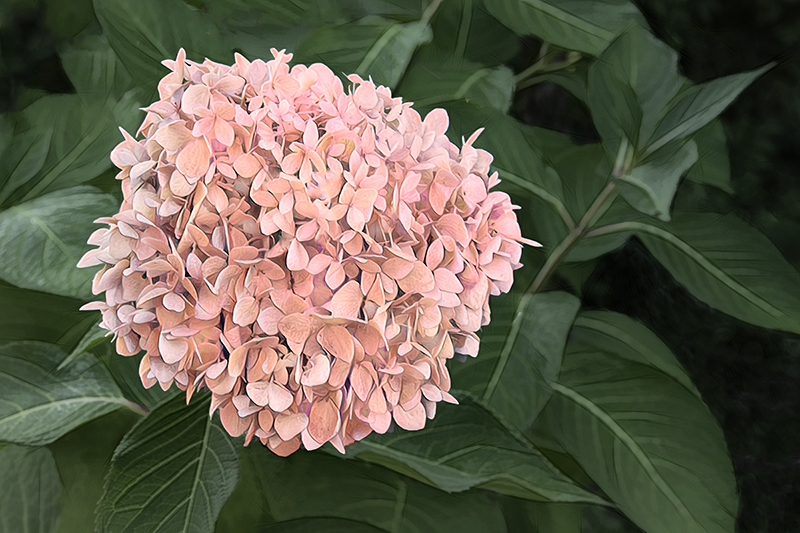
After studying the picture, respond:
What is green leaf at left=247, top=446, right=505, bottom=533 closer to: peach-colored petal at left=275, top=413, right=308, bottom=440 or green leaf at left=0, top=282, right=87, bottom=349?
peach-colored petal at left=275, top=413, right=308, bottom=440

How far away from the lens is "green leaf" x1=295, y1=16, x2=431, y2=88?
0.45 metres

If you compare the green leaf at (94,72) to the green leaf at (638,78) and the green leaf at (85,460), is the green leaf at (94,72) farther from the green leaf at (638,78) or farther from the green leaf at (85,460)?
the green leaf at (638,78)

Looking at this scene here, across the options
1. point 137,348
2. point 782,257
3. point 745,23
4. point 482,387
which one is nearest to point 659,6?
point 745,23

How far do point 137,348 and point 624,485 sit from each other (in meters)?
0.34

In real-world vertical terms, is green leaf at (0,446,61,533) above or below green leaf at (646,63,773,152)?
below

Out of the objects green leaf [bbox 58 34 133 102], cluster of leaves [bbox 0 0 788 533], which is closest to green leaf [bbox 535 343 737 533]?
cluster of leaves [bbox 0 0 788 533]

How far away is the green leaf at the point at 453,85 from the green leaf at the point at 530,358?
16 cm

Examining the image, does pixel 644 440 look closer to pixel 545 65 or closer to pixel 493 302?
pixel 493 302

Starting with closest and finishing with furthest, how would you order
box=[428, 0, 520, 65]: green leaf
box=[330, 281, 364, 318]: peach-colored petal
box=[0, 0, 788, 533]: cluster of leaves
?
1. box=[330, 281, 364, 318]: peach-colored petal
2. box=[0, 0, 788, 533]: cluster of leaves
3. box=[428, 0, 520, 65]: green leaf

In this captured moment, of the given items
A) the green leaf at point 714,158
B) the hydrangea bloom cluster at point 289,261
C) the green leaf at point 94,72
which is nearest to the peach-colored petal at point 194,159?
the hydrangea bloom cluster at point 289,261

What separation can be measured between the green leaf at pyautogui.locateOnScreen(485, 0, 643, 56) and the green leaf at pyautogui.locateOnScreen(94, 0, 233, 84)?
22 centimetres

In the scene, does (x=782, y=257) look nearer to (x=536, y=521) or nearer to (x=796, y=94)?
(x=796, y=94)

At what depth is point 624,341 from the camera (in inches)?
19.7

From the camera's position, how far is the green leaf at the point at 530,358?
17.8 inches
